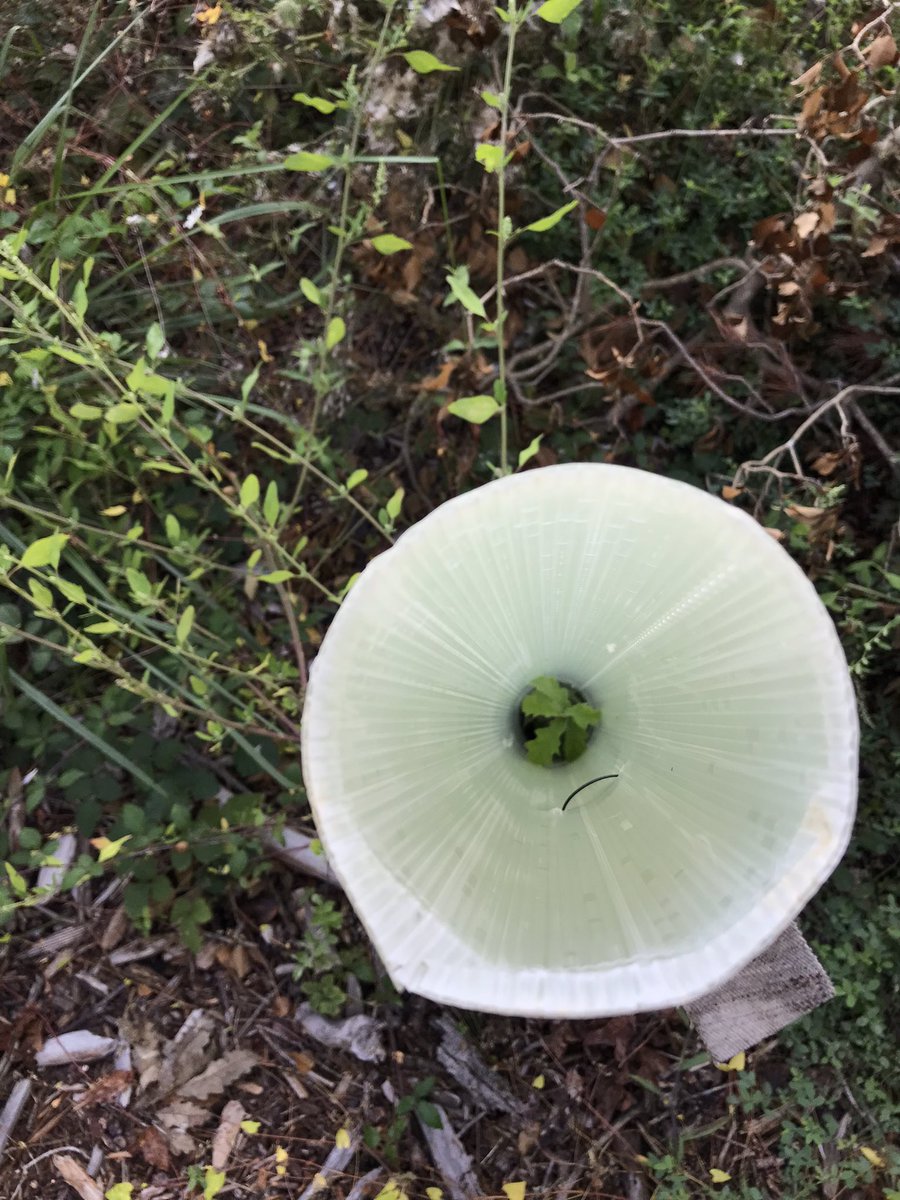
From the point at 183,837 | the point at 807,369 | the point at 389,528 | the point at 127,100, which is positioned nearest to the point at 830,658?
the point at 389,528

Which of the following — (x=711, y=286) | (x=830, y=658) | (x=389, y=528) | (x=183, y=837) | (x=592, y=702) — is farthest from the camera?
(x=711, y=286)

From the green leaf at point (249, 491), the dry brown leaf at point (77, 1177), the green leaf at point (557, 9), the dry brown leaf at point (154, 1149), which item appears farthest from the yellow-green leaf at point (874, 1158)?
the green leaf at point (557, 9)

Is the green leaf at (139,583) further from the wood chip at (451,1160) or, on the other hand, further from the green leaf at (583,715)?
the wood chip at (451,1160)

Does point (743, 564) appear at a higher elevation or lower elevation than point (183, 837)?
higher

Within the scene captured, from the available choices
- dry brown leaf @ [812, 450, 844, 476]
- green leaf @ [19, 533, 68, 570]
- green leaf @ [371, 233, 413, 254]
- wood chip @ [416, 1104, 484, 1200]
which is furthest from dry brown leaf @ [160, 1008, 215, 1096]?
dry brown leaf @ [812, 450, 844, 476]

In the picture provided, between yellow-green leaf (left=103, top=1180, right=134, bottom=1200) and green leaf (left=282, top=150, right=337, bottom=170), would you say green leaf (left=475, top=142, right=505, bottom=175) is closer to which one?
green leaf (left=282, top=150, right=337, bottom=170)

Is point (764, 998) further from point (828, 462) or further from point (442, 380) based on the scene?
point (442, 380)

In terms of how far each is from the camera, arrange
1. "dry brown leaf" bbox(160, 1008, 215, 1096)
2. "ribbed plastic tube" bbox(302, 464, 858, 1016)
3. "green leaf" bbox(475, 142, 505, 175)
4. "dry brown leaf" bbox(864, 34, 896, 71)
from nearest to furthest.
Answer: "ribbed plastic tube" bbox(302, 464, 858, 1016) < "green leaf" bbox(475, 142, 505, 175) < "dry brown leaf" bbox(864, 34, 896, 71) < "dry brown leaf" bbox(160, 1008, 215, 1096)

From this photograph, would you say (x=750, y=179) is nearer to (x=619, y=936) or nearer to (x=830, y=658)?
(x=830, y=658)

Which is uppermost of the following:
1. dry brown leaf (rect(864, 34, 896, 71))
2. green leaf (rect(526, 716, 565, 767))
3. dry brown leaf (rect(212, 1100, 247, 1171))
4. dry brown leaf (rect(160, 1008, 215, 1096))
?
dry brown leaf (rect(864, 34, 896, 71))
